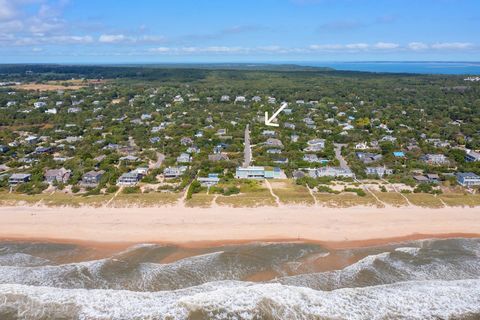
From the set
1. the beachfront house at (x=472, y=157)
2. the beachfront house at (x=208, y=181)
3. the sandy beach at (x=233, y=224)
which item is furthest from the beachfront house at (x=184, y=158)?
the beachfront house at (x=472, y=157)

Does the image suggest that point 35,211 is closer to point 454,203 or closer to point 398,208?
point 398,208

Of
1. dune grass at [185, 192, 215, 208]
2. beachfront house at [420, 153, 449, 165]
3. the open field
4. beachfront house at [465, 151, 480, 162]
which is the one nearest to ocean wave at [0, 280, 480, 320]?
dune grass at [185, 192, 215, 208]

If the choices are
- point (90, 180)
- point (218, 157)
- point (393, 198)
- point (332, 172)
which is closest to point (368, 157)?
point (332, 172)

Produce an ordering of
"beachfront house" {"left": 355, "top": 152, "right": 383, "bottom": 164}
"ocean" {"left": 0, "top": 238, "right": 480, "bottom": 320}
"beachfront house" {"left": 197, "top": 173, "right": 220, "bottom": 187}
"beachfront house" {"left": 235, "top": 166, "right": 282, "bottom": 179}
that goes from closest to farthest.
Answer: "ocean" {"left": 0, "top": 238, "right": 480, "bottom": 320}, "beachfront house" {"left": 197, "top": 173, "right": 220, "bottom": 187}, "beachfront house" {"left": 235, "top": 166, "right": 282, "bottom": 179}, "beachfront house" {"left": 355, "top": 152, "right": 383, "bottom": 164}

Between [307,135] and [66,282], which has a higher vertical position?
[307,135]

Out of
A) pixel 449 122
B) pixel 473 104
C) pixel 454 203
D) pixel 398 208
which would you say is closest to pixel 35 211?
pixel 398 208

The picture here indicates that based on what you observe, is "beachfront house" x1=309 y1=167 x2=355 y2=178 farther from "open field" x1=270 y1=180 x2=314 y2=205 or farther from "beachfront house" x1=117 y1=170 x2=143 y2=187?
"beachfront house" x1=117 y1=170 x2=143 y2=187
